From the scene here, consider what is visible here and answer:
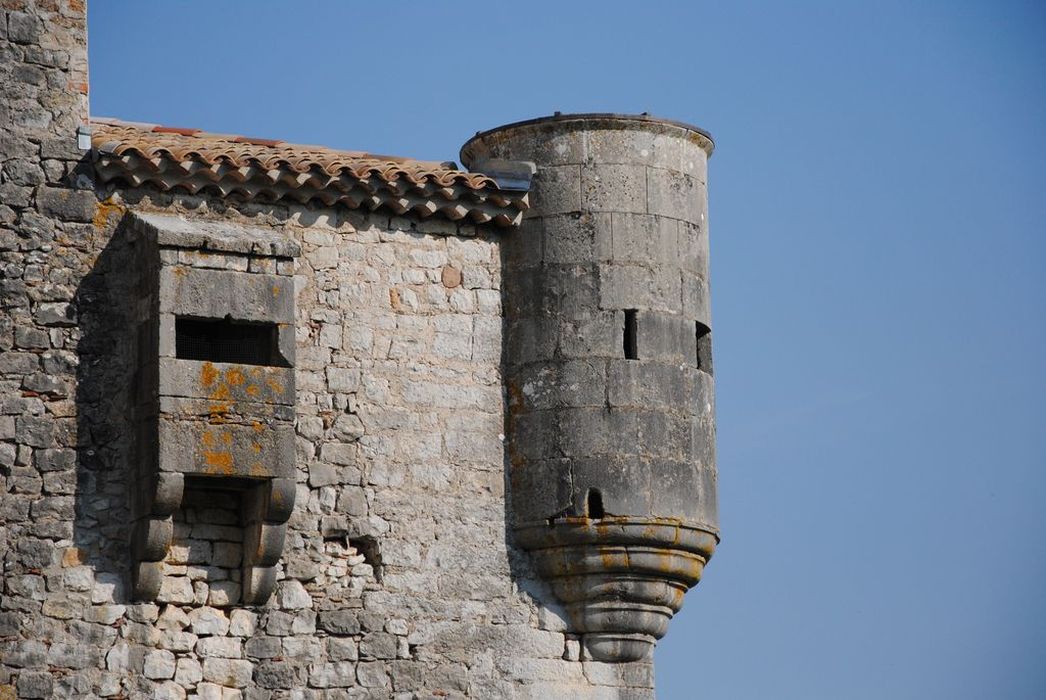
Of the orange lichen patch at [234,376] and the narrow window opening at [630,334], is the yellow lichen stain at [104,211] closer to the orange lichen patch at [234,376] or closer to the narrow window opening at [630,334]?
the orange lichen patch at [234,376]

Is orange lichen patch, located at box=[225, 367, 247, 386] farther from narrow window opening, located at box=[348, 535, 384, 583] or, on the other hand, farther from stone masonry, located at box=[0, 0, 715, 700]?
narrow window opening, located at box=[348, 535, 384, 583]

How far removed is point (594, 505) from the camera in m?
19.2

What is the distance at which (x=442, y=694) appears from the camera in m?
18.8

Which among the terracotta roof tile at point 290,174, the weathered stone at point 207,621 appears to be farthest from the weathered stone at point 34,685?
the terracotta roof tile at point 290,174

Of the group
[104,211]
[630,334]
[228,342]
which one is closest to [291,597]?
[228,342]

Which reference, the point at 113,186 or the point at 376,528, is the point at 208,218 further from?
the point at 376,528

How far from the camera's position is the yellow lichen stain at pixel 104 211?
1847cm

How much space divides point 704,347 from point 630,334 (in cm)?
70

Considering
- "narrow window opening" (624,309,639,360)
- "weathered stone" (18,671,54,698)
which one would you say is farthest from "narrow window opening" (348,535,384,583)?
"weathered stone" (18,671,54,698)

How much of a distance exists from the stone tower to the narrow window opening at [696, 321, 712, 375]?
0.06 ft

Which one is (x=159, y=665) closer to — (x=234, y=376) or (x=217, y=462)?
(x=217, y=462)

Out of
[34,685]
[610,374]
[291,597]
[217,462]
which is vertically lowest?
[34,685]

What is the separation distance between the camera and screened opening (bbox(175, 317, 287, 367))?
59.8 ft

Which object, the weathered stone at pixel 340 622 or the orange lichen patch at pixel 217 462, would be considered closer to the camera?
the orange lichen patch at pixel 217 462
